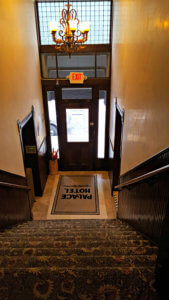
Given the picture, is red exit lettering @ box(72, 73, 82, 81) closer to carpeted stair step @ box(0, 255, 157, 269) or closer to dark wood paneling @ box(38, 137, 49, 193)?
dark wood paneling @ box(38, 137, 49, 193)

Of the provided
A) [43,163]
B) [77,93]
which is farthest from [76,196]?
[77,93]

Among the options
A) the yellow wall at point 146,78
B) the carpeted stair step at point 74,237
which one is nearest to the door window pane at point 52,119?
the yellow wall at point 146,78

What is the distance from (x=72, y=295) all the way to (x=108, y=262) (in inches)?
17.5

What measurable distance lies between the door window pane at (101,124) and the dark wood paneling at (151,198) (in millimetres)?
3712

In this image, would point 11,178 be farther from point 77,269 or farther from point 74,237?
point 77,269

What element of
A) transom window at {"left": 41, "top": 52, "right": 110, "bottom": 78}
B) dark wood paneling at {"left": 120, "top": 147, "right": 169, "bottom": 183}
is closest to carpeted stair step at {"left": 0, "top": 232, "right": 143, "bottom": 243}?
dark wood paneling at {"left": 120, "top": 147, "right": 169, "bottom": 183}

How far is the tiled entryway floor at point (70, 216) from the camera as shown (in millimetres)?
5113

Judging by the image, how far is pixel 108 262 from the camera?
184cm

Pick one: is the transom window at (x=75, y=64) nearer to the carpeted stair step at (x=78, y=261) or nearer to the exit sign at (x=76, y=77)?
the exit sign at (x=76, y=77)

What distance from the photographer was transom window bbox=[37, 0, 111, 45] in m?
5.56

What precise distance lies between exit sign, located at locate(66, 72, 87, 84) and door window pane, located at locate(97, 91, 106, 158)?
2.18ft

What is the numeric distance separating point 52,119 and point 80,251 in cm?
509

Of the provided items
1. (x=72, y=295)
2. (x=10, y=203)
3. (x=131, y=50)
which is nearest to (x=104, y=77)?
(x=131, y=50)

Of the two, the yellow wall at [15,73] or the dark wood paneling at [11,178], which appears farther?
the yellow wall at [15,73]
